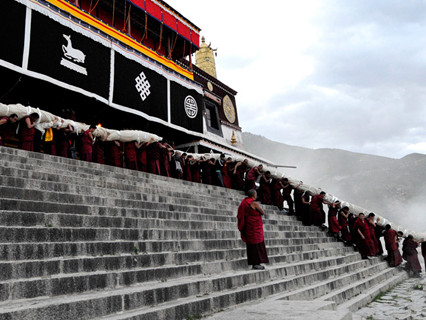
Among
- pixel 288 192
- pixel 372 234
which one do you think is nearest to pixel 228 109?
pixel 288 192

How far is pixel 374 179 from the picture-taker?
51.9 metres

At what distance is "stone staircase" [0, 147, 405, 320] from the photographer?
8.21 ft

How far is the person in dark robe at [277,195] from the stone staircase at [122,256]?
109 inches

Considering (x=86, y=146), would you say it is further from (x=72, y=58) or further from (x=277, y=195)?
(x=277, y=195)

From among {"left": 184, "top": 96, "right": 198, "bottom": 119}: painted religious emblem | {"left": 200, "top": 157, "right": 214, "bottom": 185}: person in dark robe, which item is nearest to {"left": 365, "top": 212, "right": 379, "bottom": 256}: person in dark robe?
{"left": 200, "top": 157, "right": 214, "bottom": 185}: person in dark robe

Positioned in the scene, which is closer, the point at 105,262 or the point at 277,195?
the point at 105,262

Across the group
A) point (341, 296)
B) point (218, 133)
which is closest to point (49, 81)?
point (341, 296)

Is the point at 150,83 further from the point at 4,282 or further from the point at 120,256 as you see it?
the point at 4,282

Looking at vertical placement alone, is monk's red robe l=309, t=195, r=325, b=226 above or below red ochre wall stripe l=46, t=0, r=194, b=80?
below

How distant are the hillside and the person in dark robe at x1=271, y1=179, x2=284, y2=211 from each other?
1220 inches

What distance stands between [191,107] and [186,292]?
34.7 ft

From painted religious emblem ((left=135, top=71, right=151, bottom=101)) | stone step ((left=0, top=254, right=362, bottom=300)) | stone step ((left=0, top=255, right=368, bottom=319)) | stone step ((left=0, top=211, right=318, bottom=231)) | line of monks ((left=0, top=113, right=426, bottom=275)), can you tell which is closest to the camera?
stone step ((left=0, top=255, right=368, bottom=319))

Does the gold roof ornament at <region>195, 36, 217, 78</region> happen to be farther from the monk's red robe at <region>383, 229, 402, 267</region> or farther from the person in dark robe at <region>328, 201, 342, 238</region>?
the monk's red robe at <region>383, 229, 402, 267</region>

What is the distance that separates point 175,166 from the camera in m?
9.20
